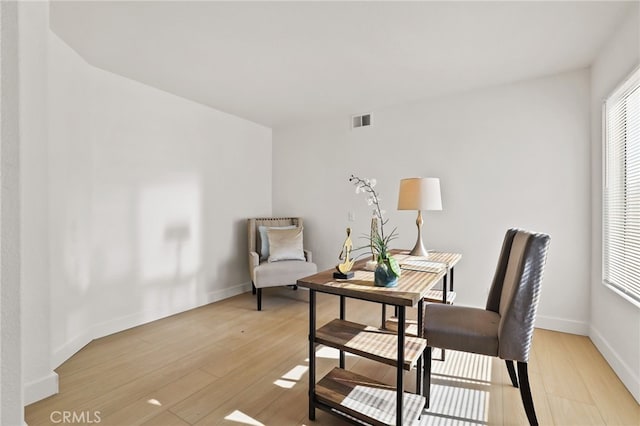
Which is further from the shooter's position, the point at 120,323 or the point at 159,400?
the point at 120,323

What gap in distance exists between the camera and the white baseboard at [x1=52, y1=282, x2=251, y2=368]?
7.44 feet

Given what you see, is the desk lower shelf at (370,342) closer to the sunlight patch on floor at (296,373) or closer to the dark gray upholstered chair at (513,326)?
the dark gray upholstered chair at (513,326)

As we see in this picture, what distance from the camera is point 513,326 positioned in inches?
61.1

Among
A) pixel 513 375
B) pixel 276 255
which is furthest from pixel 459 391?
pixel 276 255

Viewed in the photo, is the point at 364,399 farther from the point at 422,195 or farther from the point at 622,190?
the point at 622,190

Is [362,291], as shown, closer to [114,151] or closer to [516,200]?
[516,200]

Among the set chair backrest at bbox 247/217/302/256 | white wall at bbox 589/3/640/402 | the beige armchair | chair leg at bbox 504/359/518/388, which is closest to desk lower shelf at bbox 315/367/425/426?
chair leg at bbox 504/359/518/388

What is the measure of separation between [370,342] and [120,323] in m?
2.50

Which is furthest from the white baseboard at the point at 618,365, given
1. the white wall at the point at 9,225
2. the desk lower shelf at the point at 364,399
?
the white wall at the point at 9,225

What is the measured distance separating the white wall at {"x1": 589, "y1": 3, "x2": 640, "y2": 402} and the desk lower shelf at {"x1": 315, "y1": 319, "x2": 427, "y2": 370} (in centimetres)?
141

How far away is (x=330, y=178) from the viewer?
4152 mm

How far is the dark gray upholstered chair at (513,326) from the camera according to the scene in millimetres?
1536

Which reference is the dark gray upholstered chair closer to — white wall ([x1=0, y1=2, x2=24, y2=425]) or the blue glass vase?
the blue glass vase

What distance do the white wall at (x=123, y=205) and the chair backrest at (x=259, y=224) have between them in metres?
0.24
